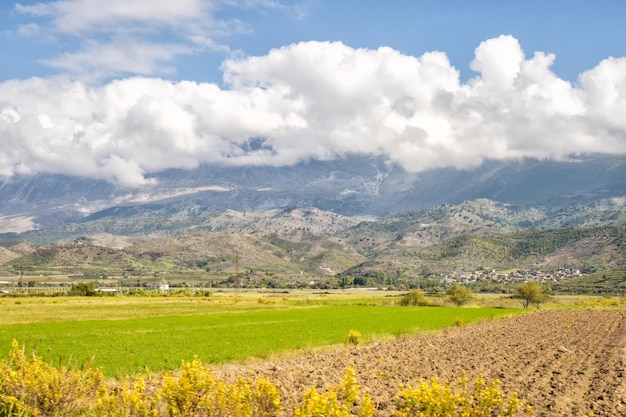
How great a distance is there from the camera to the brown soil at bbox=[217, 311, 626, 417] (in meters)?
26.2

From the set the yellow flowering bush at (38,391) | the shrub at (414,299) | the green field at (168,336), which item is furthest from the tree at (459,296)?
the yellow flowering bush at (38,391)

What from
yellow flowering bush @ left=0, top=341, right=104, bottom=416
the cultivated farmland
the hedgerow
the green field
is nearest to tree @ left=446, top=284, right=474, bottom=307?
the green field

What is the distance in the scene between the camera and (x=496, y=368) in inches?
1425

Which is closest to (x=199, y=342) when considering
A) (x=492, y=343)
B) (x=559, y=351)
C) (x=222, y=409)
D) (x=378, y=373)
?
(x=378, y=373)

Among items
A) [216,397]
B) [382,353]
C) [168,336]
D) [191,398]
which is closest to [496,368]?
[382,353]

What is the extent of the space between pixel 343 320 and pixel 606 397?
57.4 metres

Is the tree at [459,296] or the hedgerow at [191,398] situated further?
the tree at [459,296]

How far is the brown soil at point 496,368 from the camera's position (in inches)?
1030

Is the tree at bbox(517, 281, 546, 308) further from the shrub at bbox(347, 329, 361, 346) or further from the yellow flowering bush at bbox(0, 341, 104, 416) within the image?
the yellow flowering bush at bbox(0, 341, 104, 416)

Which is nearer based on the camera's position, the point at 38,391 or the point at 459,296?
the point at 38,391

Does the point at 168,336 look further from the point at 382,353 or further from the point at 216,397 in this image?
the point at 216,397

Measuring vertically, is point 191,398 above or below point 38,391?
below

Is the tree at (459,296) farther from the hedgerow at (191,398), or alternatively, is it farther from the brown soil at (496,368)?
the hedgerow at (191,398)

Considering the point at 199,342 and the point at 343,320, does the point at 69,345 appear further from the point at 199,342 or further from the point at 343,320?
the point at 343,320
